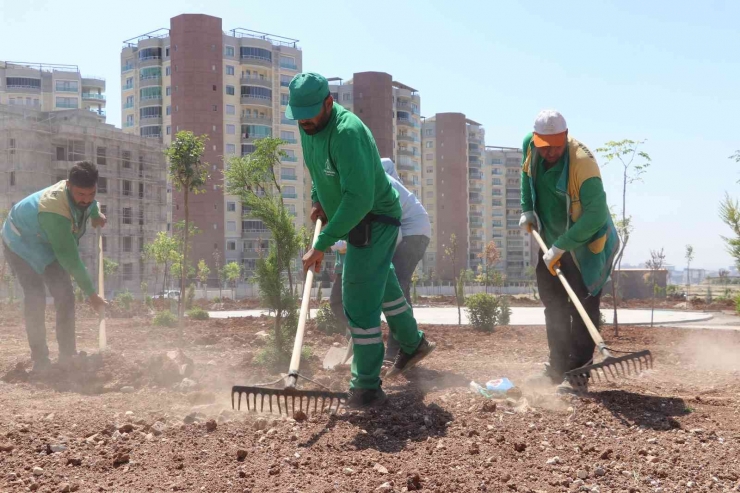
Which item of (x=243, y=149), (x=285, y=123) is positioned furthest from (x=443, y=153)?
(x=243, y=149)

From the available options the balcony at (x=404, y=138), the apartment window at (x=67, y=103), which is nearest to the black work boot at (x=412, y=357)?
the balcony at (x=404, y=138)

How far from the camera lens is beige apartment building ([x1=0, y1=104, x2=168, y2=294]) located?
146 feet

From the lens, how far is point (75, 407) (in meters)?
4.34

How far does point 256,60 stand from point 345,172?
69.4 metres

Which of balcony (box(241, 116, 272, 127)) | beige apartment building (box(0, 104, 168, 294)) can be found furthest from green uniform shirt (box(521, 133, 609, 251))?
balcony (box(241, 116, 272, 127))

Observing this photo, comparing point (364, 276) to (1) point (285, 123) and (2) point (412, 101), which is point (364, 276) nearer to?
(1) point (285, 123)

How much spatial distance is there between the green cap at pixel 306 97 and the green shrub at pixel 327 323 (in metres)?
5.78

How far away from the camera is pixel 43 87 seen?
7988 centimetres

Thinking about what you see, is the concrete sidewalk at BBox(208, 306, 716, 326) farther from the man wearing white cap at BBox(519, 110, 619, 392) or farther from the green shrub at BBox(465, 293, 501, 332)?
the man wearing white cap at BBox(519, 110, 619, 392)

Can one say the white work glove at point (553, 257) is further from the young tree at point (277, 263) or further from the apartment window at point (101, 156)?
the apartment window at point (101, 156)

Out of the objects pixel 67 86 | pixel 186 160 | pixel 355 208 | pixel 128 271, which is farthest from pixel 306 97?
pixel 67 86

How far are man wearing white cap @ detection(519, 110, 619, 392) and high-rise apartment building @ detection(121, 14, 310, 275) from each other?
5526cm

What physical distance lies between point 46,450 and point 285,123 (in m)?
71.9

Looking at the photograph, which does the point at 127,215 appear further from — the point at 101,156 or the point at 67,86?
the point at 67,86
